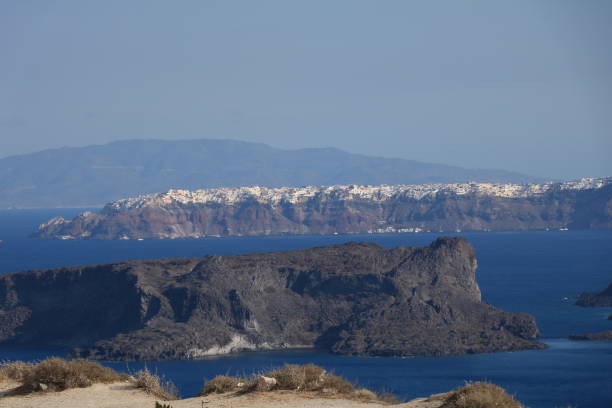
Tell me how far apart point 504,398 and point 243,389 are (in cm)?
622

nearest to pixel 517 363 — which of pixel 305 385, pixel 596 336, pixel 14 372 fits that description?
pixel 596 336

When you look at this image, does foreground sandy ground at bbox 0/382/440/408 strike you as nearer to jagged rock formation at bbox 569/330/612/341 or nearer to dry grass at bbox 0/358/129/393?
dry grass at bbox 0/358/129/393

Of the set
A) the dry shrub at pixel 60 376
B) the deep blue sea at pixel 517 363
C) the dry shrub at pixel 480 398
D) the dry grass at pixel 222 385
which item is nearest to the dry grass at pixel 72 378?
the dry shrub at pixel 60 376

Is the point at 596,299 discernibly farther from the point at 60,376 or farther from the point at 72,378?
the point at 60,376

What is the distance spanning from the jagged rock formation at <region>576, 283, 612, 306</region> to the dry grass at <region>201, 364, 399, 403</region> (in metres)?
84.8

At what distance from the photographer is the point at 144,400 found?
81.1ft

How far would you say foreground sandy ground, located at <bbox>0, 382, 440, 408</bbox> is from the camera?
23.6 m

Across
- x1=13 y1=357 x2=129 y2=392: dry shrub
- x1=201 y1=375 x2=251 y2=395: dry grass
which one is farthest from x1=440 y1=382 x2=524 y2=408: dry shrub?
x1=13 y1=357 x2=129 y2=392: dry shrub

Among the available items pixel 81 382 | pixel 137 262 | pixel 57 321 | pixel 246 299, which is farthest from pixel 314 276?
pixel 81 382

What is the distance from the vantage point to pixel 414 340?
8362cm

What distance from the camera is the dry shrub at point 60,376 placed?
2527cm

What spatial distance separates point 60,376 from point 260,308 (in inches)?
2617

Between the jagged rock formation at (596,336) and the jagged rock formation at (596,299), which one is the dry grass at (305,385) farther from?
the jagged rock formation at (596,299)

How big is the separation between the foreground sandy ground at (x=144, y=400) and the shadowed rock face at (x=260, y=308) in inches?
2118
